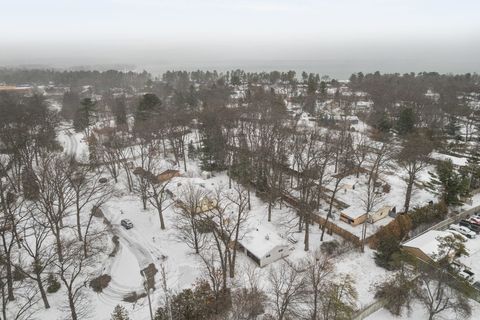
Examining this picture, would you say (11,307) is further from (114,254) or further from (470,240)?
(470,240)

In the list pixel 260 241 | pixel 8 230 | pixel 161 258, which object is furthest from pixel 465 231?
pixel 8 230

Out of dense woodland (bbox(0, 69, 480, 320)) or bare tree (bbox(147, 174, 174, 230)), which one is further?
bare tree (bbox(147, 174, 174, 230))

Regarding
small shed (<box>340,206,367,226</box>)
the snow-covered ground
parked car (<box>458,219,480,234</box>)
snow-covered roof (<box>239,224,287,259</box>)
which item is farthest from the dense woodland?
parked car (<box>458,219,480,234</box>)

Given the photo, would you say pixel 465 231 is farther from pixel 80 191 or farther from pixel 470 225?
pixel 80 191

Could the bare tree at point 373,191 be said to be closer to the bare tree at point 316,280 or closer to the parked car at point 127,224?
the bare tree at point 316,280

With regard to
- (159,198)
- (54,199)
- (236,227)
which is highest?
(54,199)

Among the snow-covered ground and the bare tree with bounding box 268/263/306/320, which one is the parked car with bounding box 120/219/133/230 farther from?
the bare tree with bounding box 268/263/306/320
